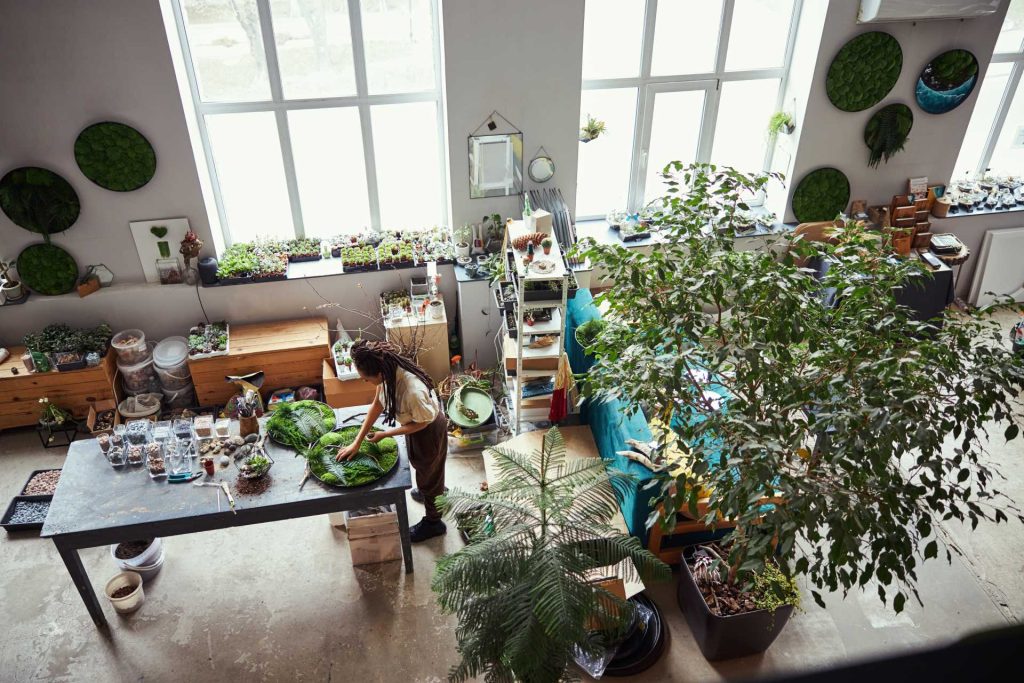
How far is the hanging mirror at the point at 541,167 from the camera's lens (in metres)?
6.48

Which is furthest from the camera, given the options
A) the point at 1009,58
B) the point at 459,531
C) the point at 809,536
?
the point at 1009,58

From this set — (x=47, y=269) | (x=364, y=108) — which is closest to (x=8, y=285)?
(x=47, y=269)

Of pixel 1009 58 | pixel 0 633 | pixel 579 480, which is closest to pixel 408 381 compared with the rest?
pixel 579 480

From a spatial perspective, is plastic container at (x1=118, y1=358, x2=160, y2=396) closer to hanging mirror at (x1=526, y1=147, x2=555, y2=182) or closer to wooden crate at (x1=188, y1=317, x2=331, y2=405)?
wooden crate at (x1=188, y1=317, x2=331, y2=405)

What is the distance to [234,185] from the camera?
645cm

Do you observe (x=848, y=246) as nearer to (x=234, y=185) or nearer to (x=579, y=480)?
(x=579, y=480)

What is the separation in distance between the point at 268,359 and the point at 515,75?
3.17 meters

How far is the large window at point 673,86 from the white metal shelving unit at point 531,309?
1.91 meters

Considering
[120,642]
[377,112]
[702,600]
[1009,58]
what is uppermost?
[1009,58]

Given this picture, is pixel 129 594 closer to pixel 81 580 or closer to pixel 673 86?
pixel 81 580

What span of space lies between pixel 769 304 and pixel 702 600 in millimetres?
1924

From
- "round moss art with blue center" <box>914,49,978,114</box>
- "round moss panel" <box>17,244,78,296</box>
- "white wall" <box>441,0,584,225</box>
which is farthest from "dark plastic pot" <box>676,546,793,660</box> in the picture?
"round moss panel" <box>17,244,78,296</box>

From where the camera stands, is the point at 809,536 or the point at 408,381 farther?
the point at 408,381

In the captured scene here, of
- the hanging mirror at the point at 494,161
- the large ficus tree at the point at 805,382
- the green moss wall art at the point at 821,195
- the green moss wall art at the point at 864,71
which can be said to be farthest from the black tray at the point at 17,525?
the green moss wall art at the point at 864,71
